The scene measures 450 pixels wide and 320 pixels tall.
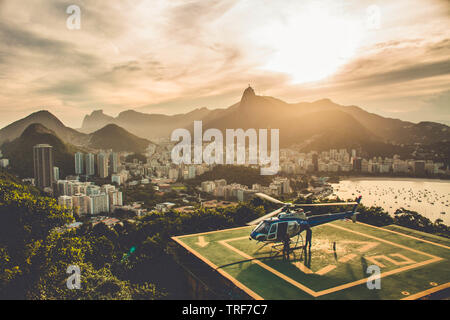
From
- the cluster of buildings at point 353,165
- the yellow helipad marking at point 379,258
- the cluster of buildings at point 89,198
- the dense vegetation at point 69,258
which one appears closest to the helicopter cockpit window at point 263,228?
the yellow helipad marking at point 379,258

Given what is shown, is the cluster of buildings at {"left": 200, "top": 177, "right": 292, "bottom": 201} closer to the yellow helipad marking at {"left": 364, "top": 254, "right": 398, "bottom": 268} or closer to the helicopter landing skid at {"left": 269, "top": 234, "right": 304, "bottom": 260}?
the helicopter landing skid at {"left": 269, "top": 234, "right": 304, "bottom": 260}

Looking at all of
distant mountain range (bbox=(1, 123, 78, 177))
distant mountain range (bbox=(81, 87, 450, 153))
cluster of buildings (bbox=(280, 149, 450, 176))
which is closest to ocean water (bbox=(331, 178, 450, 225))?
cluster of buildings (bbox=(280, 149, 450, 176))

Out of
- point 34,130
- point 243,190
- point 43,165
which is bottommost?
point 243,190

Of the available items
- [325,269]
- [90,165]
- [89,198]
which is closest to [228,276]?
[325,269]

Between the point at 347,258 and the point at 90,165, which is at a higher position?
the point at 90,165

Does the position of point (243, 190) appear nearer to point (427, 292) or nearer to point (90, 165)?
point (90, 165)

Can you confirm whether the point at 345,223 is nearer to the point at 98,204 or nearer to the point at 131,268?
the point at 131,268
